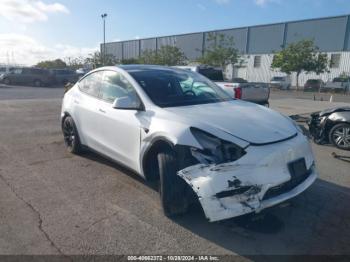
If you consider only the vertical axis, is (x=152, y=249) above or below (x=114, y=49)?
below

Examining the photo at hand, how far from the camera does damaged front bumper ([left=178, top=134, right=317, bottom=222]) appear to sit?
9.16ft

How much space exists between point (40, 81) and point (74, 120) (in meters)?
26.5

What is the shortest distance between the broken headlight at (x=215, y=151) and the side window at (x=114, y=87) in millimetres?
1320

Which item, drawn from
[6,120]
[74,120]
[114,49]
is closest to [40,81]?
[6,120]

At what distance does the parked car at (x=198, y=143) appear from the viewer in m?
2.81

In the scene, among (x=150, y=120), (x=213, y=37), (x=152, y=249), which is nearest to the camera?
(x=152, y=249)

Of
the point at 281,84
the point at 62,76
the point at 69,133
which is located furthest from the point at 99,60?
the point at 69,133

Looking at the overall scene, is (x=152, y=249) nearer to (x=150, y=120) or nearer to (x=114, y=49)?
(x=150, y=120)

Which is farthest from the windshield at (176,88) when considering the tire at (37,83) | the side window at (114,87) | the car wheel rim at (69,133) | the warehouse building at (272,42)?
the warehouse building at (272,42)

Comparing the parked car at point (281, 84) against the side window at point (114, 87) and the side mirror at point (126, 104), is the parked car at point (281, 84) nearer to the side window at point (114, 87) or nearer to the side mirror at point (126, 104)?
the side window at point (114, 87)

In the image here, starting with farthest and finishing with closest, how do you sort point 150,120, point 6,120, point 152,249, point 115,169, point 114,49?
point 114,49 → point 6,120 → point 115,169 → point 150,120 → point 152,249

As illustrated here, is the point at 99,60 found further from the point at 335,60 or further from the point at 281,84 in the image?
the point at 335,60

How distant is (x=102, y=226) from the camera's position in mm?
3242

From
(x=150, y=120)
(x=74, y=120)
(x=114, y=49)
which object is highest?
(x=114, y=49)
